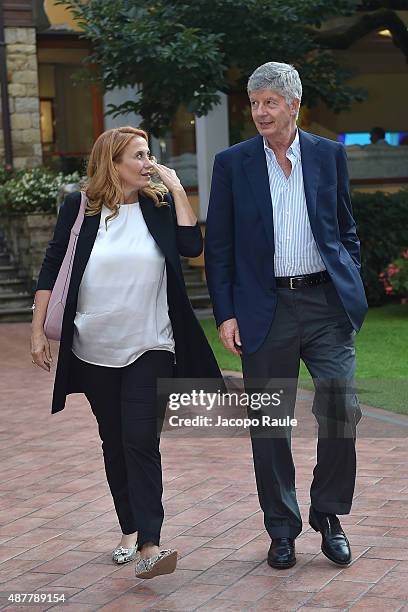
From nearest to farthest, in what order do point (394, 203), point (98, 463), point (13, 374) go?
1. point (98, 463)
2. point (13, 374)
3. point (394, 203)

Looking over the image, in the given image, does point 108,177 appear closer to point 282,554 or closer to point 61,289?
point 61,289

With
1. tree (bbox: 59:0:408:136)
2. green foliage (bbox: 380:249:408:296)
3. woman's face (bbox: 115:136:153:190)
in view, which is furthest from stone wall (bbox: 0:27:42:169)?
woman's face (bbox: 115:136:153:190)

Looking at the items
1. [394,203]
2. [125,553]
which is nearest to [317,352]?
[125,553]

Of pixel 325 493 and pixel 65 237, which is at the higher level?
pixel 65 237

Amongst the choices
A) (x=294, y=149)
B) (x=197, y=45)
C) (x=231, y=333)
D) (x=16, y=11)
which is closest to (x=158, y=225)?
(x=231, y=333)

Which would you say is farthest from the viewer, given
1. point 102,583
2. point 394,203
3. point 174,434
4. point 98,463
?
point 394,203

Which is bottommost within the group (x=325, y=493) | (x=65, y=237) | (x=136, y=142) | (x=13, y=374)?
(x=13, y=374)

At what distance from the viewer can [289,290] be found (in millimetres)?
4312

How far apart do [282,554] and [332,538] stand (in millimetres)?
212

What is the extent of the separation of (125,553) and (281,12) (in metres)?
8.40

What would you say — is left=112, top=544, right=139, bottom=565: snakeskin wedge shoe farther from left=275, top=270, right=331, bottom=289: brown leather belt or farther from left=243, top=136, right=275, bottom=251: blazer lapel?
left=243, top=136, right=275, bottom=251: blazer lapel

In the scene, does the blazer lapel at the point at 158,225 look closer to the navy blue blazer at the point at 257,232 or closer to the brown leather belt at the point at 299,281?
the navy blue blazer at the point at 257,232

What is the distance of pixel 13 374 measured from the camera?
10.4 meters

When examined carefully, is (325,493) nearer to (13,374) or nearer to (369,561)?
(369,561)
